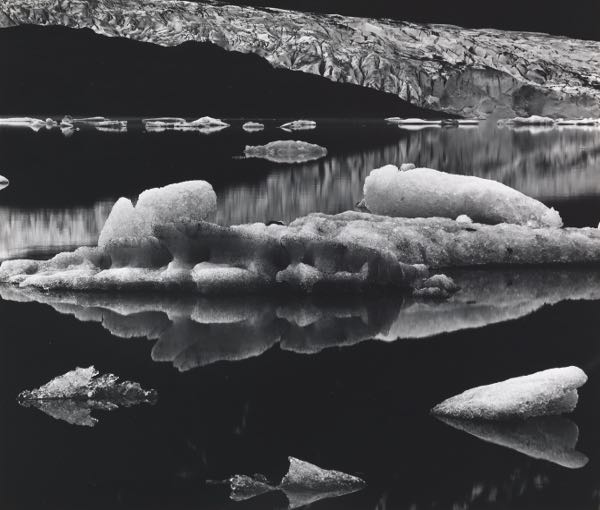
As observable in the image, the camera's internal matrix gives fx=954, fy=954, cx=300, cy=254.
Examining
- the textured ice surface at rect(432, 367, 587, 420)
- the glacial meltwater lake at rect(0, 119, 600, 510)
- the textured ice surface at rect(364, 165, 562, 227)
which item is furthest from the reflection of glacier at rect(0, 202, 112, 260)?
the textured ice surface at rect(432, 367, 587, 420)

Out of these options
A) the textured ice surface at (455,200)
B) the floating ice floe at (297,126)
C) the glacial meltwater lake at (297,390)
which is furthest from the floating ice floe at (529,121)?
the glacial meltwater lake at (297,390)

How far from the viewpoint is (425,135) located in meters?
19.2

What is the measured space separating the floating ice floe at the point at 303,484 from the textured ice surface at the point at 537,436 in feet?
1.75

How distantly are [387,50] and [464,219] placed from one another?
1993cm

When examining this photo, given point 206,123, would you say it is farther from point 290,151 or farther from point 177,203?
point 177,203

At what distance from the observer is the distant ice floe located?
2127cm

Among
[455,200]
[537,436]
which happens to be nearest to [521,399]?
[537,436]

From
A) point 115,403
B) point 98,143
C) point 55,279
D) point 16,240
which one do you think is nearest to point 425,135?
point 98,143

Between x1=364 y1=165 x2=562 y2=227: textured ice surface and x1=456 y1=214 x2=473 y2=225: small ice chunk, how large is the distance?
186 millimetres

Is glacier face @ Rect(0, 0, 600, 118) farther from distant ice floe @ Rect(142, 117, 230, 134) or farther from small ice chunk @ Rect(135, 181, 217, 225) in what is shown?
small ice chunk @ Rect(135, 181, 217, 225)

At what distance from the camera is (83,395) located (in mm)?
3246

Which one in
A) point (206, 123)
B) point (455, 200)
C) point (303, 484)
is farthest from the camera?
point (206, 123)

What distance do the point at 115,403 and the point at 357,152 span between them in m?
11.5

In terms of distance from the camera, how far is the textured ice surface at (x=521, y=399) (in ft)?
9.78
